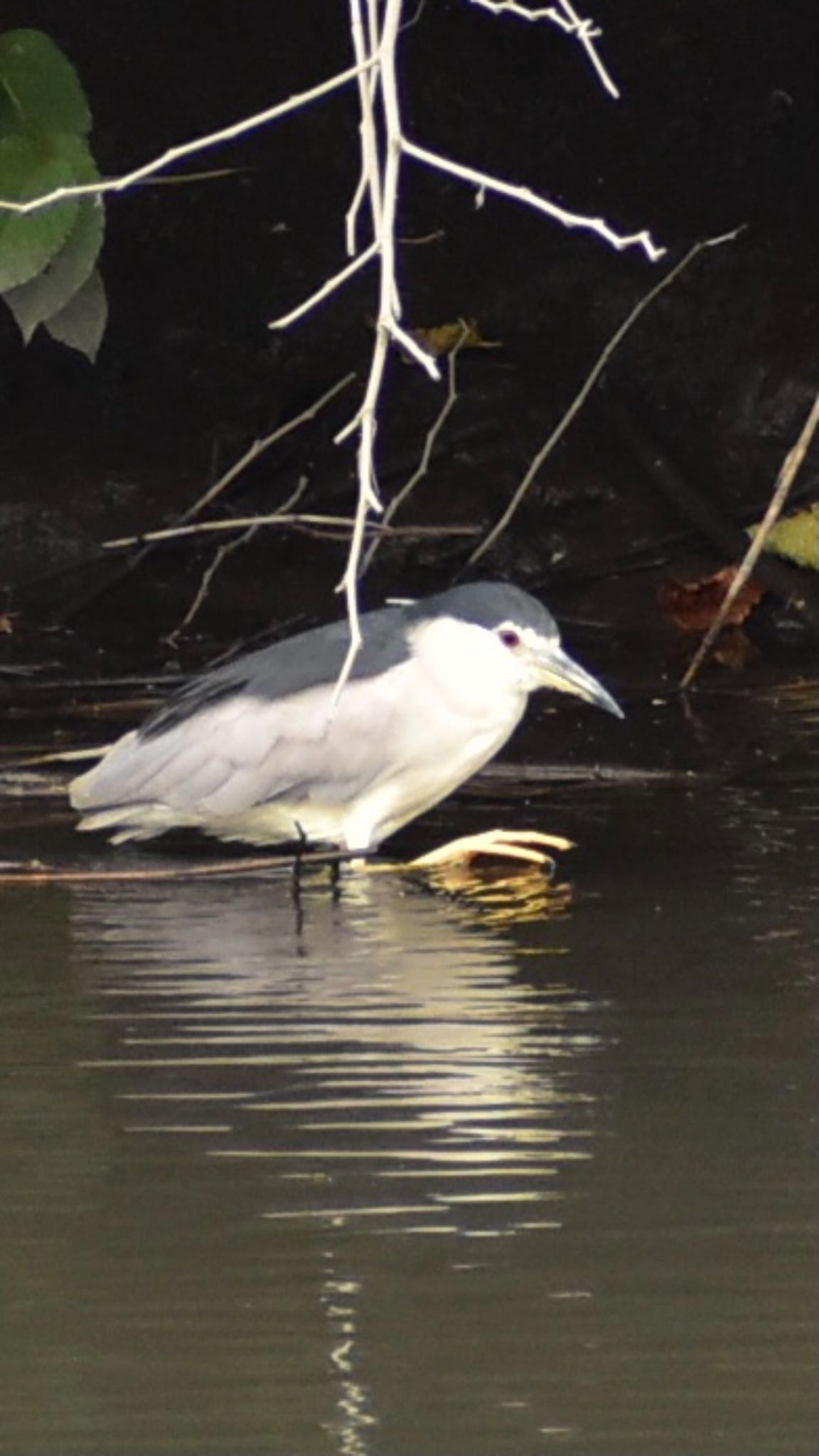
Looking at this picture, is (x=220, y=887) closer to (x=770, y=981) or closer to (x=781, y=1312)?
(x=770, y=981)

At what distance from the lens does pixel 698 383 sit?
9.96m

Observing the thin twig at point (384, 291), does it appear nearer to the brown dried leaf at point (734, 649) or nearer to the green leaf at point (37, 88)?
the green leaf at point (37, 88)

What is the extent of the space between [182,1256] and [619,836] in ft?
8.74

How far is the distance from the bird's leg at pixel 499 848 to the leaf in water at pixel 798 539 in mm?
3028

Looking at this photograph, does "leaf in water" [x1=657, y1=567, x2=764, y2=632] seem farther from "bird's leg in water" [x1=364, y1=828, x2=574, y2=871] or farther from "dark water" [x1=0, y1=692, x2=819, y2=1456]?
"dark water" [x1=0, y1=692, x2=819, y2=1456]

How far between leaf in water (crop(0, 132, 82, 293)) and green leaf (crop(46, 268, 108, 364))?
9.5 inches

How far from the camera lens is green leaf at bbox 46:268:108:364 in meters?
6.27

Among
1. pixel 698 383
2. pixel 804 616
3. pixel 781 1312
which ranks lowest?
pixel 781 1312

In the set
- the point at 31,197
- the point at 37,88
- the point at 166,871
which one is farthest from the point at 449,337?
the point at 166,871

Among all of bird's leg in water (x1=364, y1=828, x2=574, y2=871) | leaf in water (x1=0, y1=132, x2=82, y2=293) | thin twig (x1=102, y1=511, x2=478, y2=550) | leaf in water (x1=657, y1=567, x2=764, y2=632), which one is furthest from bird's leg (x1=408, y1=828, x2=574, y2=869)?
leaf in water (x1=657, y1=567, x2=764, y2=632)

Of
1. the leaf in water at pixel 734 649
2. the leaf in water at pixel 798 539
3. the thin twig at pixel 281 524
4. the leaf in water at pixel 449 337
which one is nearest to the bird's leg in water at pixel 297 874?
the thin twig at pixel 281 524

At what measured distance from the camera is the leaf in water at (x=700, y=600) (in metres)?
8.97

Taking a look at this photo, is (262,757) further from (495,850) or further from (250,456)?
(250,456)

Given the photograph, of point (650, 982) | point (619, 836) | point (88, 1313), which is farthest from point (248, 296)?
point (88, 1313)
